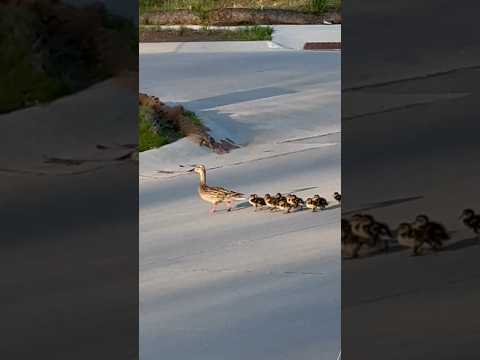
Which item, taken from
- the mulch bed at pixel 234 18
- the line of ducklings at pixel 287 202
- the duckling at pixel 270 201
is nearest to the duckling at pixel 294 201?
the line of ducklings at pixel 287 202

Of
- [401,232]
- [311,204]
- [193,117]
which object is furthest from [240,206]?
[401,232]

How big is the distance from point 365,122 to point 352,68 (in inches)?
6.4

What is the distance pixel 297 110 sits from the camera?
38.0ft

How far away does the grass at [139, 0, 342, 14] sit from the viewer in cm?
1622

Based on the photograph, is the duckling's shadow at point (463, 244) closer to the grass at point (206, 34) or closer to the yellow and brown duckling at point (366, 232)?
the yellow and brown duckling at point (366, 232)

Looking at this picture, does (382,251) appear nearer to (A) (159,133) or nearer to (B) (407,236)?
(B) (407,236)

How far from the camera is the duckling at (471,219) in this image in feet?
10.3

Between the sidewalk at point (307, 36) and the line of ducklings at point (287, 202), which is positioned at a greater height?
the sidewalk at point (307, 36)

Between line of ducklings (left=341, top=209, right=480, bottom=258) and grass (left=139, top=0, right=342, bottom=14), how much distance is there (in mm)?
13133

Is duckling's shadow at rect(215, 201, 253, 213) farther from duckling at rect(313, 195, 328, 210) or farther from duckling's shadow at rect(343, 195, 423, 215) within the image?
duckling's shadow at rect(343, 195, 423, 215)

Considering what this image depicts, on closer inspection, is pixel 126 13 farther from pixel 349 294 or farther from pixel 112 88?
pixel 349 294

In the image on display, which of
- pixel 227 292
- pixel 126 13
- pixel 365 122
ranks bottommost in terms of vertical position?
pixel 227 292

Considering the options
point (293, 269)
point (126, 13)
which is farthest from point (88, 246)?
point (293, 269)

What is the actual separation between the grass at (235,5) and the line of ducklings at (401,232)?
1313 centimetres
